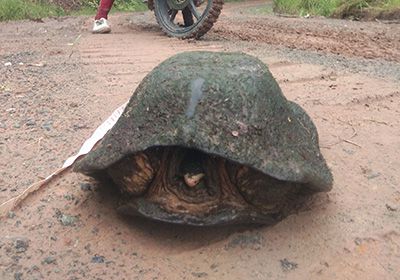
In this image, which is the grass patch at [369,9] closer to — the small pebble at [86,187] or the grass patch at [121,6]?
the grass patch at [121,6]

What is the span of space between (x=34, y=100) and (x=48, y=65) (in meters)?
1.25

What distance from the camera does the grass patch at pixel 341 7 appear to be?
9052mm

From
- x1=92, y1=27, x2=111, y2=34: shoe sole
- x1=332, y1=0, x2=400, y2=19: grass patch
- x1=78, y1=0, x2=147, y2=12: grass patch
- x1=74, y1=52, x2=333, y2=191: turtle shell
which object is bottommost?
x1=78, y1=0, x2=147, y2=12: grass patch

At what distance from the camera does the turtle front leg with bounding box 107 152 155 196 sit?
6.03 feet

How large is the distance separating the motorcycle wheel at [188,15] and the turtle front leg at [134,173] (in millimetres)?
4141

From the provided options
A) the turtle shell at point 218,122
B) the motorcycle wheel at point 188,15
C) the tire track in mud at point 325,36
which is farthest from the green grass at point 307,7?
the turtle shell at point 218,122

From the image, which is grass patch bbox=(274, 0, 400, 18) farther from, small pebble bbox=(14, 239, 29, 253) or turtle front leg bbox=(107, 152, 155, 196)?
small pebble bbox=(14, 239, 29, 253)

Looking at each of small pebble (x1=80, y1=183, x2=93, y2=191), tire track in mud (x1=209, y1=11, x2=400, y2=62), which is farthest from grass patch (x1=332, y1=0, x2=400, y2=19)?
small pebble (x1=80, y1=183, x2=93, y2=191)

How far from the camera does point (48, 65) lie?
4.71 m

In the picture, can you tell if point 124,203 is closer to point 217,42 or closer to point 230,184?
point 230,184

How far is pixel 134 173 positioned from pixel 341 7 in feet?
29.1

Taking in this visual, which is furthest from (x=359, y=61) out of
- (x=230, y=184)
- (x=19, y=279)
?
(x=19, y=279)

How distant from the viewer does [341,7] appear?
32.2 feet

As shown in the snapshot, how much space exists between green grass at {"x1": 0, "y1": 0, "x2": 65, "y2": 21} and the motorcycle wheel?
14.7 feet
